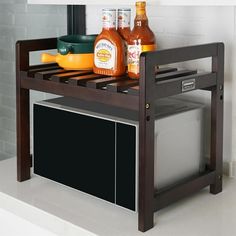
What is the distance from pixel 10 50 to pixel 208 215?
1345 millimetres

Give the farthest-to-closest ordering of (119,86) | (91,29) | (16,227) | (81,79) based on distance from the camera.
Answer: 1. (91,29)
2. (16,227)
3. (81,79)
4. (119,86)

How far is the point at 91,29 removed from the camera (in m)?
2.26

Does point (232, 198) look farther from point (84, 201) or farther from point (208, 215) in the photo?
point (84, 201)

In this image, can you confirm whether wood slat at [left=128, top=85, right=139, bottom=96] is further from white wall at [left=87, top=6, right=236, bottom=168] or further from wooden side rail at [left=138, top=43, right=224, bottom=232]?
white wall at [left=87, top=6, right=236, bottom=168]

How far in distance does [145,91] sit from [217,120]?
1.30 ft

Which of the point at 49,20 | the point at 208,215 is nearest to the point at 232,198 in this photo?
the point at 208,215

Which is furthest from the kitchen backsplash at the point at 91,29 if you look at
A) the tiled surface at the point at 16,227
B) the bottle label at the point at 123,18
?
the tiled surface at the point at 16,227

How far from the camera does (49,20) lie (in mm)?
2404

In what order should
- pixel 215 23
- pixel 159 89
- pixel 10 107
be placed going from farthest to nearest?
pixel 10 107 < pixel 215 23 < pixel 159 89

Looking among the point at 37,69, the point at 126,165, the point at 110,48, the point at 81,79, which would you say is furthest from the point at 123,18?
the point at 126,165

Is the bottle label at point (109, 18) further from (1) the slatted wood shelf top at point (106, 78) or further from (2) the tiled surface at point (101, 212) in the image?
(2) the tiled surface at point (101, 212)

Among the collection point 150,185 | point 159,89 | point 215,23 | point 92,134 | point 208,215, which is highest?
point 215,23

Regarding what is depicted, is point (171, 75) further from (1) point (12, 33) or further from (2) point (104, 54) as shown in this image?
(1) point (12, 33)

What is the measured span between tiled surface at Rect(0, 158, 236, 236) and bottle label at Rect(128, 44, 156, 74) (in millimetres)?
448
